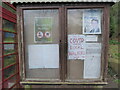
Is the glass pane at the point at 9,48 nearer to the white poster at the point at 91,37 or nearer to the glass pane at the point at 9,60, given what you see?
the glass pane at the point at 9,60

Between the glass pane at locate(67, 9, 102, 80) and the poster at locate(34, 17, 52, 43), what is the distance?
0.37 meters

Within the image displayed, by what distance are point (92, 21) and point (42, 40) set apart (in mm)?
980

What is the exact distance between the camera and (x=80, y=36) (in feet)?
7.04

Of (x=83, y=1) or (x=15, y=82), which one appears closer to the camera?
(x=83, y=1)

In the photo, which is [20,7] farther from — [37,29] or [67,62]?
[67,62]

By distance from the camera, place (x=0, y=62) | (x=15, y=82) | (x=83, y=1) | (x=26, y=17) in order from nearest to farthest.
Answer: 1. (x=83, y=1)
2. (x=26, y=17)
3. (x=0, y=62)
4. (x=15, y=82)

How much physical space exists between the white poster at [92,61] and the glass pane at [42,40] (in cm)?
55

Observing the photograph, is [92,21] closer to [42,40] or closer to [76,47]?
[76,47]

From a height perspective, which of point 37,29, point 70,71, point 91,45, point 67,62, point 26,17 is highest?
point 26,17

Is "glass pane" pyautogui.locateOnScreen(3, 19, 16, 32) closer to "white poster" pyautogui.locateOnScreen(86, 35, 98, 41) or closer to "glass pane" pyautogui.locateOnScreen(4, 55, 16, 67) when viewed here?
"glass pane" pyautogui.locateOnScreen(4, 55, 16, 67)

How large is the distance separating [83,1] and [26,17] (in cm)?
104

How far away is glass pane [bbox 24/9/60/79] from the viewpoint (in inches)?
84.4

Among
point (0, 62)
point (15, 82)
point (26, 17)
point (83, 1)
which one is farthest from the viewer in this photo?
point (15, 82)

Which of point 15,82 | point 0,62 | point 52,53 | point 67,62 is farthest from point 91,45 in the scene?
point 15,82
